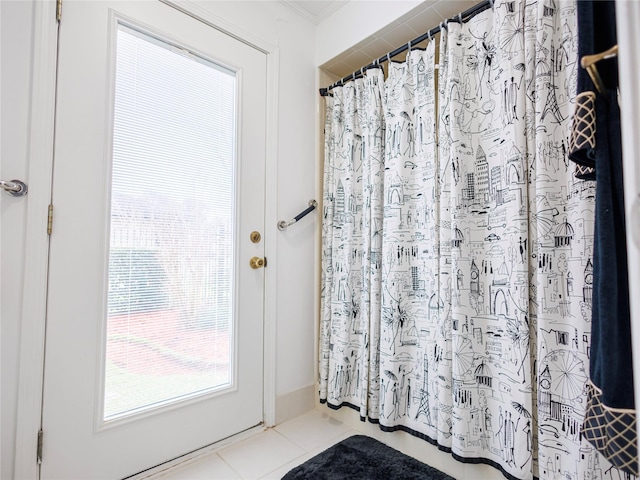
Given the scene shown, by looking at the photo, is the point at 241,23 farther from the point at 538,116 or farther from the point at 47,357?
the point at 47,357

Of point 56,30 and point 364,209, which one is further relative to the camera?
point 364,209

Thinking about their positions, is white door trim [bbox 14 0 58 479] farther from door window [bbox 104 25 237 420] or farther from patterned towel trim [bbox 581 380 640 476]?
patterned towel trim [bbox 581 380 640 476]

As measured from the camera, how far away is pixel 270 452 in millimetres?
1484

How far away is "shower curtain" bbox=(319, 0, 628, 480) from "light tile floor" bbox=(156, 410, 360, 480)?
15 centimetres

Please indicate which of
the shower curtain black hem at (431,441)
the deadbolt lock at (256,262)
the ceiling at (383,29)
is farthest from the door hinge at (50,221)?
the ceiling at (383,29)

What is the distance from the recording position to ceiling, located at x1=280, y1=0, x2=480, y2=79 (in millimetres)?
1460

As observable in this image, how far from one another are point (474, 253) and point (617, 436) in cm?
A: 69

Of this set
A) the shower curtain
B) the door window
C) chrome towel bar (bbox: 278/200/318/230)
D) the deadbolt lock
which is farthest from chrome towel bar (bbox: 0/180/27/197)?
the shower curtain

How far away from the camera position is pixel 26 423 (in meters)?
1.06

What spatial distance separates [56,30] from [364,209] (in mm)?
1420

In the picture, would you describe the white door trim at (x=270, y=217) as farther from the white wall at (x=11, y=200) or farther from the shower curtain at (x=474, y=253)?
the white wall at (x=11, y=200)

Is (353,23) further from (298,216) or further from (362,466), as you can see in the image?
(362,466)

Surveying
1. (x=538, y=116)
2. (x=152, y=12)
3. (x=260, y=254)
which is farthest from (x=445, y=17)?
(x=260, y=254)

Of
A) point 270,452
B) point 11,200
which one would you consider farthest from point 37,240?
point 270,452
